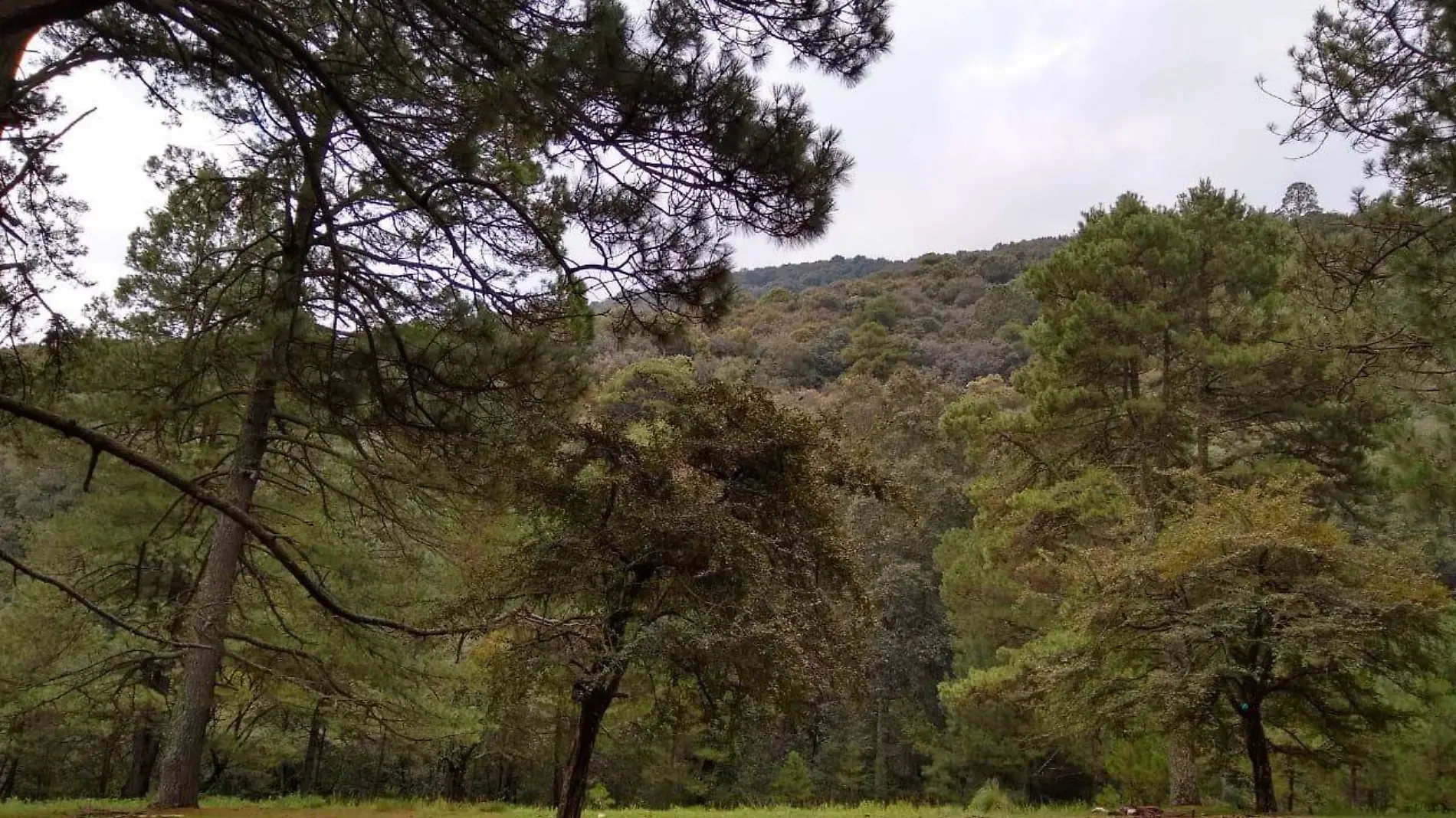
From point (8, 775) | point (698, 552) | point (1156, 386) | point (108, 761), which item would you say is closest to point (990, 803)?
point (698, 552)

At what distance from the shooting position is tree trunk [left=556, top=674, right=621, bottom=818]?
22.4 ft

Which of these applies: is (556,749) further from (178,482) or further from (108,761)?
(178,482)

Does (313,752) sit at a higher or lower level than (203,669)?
lower

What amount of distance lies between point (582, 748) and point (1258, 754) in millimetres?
8123

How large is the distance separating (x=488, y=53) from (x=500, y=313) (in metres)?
1.98

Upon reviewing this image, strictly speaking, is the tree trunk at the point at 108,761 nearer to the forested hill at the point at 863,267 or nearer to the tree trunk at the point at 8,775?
the tree trunk at the point at 8,775

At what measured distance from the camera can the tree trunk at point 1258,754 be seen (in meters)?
9.68

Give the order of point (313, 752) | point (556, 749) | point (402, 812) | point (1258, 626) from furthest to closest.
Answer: point (313, 752), point (556, 749), point (1258, 626), point (402, 812)

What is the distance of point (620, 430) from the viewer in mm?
7301

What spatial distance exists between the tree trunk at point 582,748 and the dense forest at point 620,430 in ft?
0.12

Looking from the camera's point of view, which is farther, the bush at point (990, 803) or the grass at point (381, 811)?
the bush at point (990, 803)

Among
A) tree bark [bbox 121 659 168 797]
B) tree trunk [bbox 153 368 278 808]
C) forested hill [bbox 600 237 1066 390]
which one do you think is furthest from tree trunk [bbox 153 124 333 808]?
forested hill [bbox 600 237 1066 390]

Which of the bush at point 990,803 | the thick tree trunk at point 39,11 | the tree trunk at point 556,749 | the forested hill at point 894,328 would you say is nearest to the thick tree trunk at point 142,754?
the tree trunk at point 556,749

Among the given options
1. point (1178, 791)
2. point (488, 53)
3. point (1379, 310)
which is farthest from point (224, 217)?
point (1178, 791)
